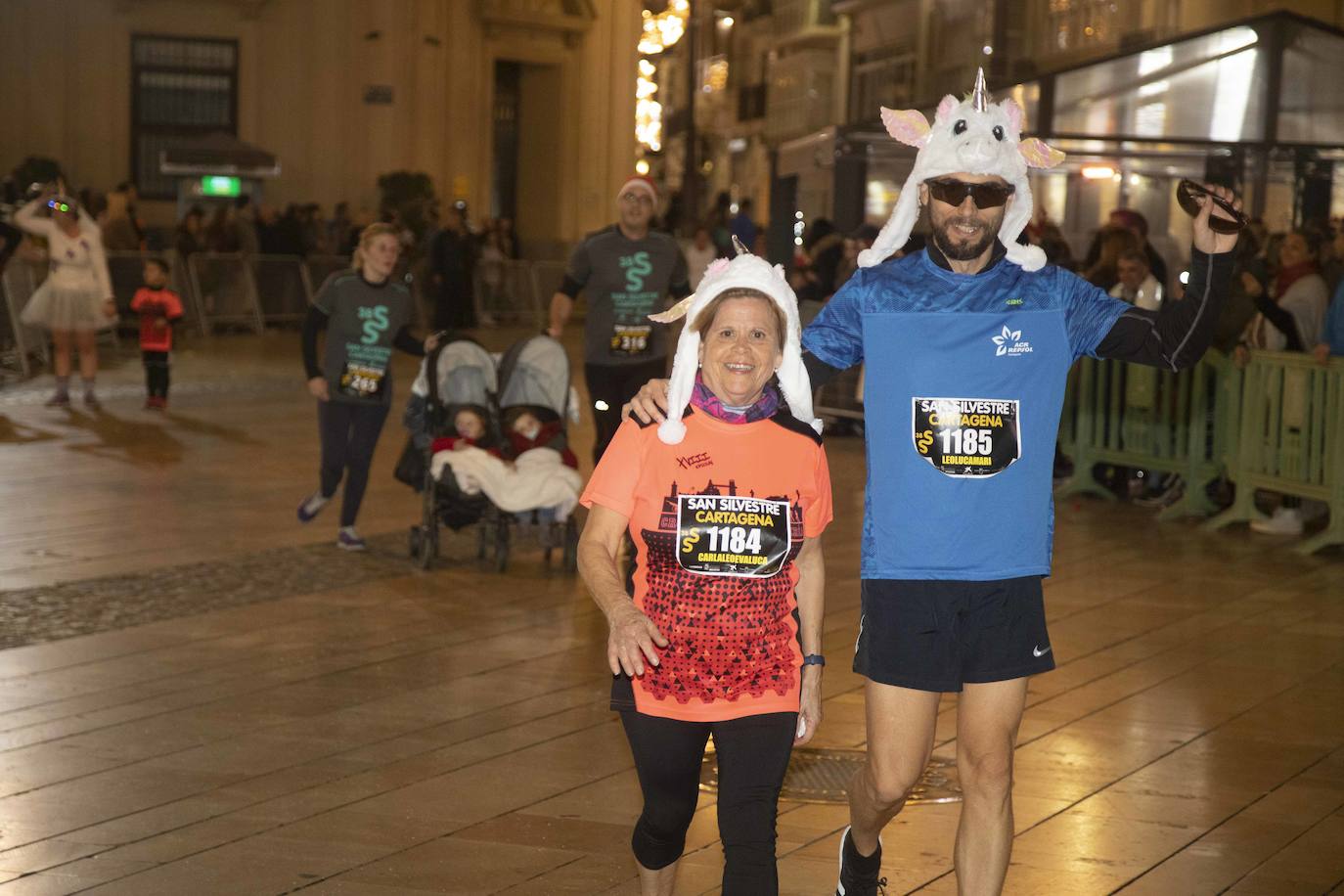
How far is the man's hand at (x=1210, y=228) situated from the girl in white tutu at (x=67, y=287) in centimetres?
1432

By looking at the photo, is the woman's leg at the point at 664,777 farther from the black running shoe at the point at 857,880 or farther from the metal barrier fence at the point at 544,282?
the metal barrier fence at the point at 544,282

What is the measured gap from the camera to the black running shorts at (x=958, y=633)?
14.6 ft

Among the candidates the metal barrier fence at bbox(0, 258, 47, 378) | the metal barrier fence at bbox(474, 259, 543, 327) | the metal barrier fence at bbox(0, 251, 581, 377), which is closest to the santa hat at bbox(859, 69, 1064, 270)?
the metal barrier fence at bbox(0, 258, 47, 378)

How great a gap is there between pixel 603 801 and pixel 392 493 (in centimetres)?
720

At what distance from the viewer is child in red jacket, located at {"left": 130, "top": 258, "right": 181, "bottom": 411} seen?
1720 cm

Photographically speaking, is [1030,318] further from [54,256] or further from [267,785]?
[54,256]

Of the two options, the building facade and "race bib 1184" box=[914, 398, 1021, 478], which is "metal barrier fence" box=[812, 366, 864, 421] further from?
the building facade

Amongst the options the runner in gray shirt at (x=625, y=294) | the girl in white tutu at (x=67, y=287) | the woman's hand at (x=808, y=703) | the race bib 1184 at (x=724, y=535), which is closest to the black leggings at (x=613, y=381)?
the runner in gray shirt at (x=625, y=294)

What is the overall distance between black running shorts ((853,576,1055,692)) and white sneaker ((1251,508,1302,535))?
819cm

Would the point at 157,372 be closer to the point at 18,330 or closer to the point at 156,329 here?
the point at 156,329

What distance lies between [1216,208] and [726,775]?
168 cm

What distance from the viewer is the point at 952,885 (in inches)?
208

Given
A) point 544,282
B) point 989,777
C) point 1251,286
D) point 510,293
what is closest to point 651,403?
point 989,777

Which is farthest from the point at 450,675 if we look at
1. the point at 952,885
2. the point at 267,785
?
the point at 952,885
